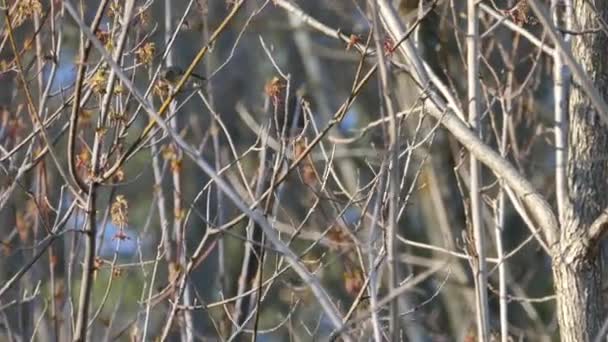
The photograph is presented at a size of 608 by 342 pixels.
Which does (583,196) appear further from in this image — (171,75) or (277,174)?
(171,75)

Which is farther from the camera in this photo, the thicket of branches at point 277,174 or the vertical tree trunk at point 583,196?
the vertical tree trunk at point 583,196

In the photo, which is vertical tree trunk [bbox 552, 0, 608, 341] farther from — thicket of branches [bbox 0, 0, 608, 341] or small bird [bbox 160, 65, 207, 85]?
small bird [bbox 160, 65, 207, 85]

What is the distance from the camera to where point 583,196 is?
3.79m

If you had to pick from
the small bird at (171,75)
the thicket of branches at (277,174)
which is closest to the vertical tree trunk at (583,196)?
the thicket of branches at (277,174)

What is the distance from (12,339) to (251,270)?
2.62ft

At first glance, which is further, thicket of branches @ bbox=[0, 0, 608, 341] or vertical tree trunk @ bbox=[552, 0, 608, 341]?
vertical tree trunk @ bbox=[552, 0, 608, 341]

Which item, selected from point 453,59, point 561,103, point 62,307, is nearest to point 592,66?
point 561,103

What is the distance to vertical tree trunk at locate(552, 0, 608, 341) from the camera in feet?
12.2

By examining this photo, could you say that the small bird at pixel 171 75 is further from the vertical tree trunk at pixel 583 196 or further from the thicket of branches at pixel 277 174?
the vertical tree trunk at pixel 583 196

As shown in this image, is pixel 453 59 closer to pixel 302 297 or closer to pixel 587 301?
pixel 302 297

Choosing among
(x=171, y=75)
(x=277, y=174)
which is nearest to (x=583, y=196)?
(x=277, y=174)

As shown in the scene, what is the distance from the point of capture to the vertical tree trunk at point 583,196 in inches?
146

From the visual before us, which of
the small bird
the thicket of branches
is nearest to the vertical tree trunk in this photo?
the thicket of branches

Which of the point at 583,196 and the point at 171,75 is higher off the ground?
the point at 171,75
